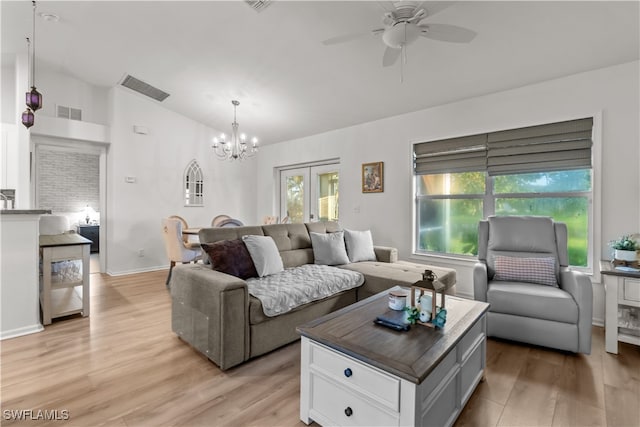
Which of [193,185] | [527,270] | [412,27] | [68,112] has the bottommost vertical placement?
[527,270]

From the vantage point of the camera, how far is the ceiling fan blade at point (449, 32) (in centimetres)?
193

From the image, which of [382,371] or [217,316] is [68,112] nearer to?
[217,316]

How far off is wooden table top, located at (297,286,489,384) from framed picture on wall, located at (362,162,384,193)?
9.52ft

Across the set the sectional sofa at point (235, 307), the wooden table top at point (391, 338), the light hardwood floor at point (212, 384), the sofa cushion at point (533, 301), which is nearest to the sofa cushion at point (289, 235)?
the sectional sofa at point (235, 307)

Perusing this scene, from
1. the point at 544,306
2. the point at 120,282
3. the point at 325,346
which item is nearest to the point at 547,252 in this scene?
the point at 544,306

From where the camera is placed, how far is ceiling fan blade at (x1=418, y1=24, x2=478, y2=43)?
6.33 ft

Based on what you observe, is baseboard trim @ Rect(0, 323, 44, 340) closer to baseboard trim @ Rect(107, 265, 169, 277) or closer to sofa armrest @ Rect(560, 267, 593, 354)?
baseboard trim @ Rect(107, 265, 169, 277)

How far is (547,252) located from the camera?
2865 mm

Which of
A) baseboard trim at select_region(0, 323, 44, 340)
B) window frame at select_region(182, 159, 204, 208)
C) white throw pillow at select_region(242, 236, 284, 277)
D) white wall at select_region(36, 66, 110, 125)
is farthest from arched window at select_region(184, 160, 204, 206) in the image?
white throw pillow at select_region(242, 236, 284, 277)

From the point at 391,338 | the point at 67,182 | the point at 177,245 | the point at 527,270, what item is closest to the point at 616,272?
the point at 527,270

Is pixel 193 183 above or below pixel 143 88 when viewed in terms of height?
below

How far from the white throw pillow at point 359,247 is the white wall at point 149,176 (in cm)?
361

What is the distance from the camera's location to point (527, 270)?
2764 mm

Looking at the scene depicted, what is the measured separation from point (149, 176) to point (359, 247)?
13.3 feet
